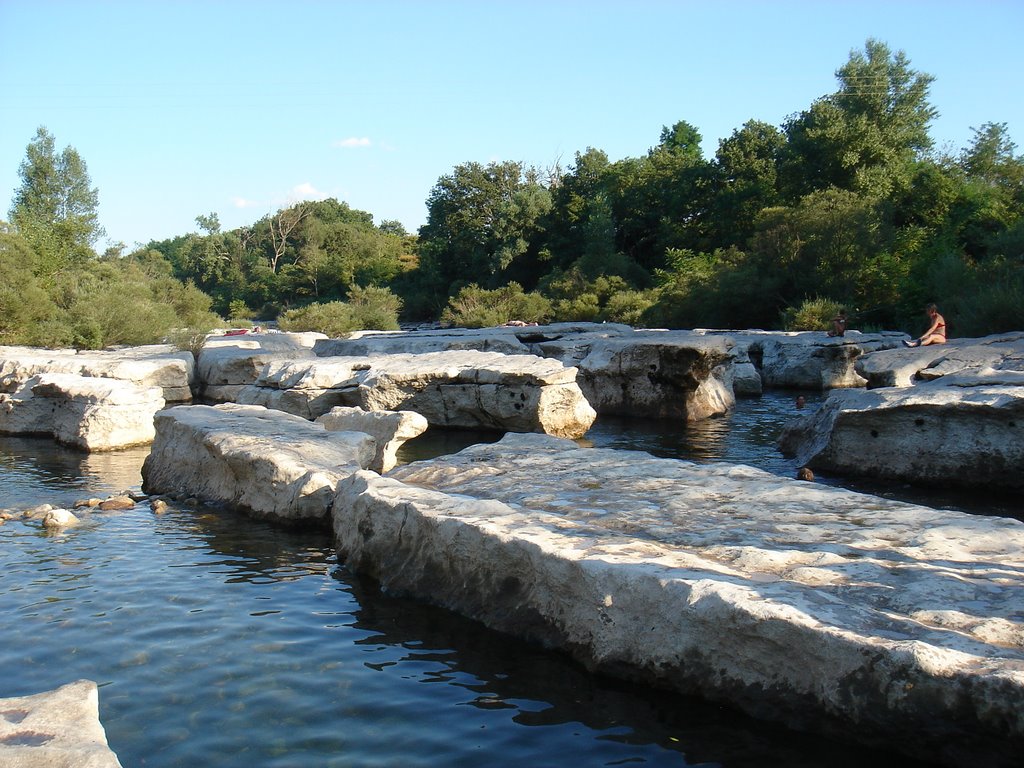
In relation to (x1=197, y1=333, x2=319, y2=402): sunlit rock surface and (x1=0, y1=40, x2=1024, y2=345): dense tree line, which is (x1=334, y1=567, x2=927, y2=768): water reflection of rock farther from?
(x1=0, y1=40, x2=1024, y2=345): dense tree line

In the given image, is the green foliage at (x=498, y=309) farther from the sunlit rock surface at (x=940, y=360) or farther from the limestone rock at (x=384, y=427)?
the limestone rock at (x=384, y=427)

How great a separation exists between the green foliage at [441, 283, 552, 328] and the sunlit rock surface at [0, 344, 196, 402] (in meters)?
16.7

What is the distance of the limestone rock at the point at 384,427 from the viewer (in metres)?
9.52

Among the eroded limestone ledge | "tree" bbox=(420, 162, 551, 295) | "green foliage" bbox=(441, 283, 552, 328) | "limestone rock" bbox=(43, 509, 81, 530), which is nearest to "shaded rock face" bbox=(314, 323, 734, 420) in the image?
"limestone rock" bbox=(43, 509, 81, 530)

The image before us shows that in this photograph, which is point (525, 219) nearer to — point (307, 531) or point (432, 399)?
point (432, 399)

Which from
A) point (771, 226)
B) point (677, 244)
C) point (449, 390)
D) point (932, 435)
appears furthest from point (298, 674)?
point (677, 244)

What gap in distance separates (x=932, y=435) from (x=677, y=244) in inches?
1341

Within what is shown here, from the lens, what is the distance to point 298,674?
4535mm

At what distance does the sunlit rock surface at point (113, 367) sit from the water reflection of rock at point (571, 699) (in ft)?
31.9

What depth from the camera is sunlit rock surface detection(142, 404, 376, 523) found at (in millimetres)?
7430

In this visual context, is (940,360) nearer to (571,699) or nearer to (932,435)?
(932,435)

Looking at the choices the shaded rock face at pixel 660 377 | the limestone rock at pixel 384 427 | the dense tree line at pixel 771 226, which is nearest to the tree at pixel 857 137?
the dense tree line at pixel 771 226

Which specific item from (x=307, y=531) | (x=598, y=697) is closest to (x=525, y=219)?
(x=307, y=531)

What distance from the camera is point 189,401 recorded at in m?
17.3
